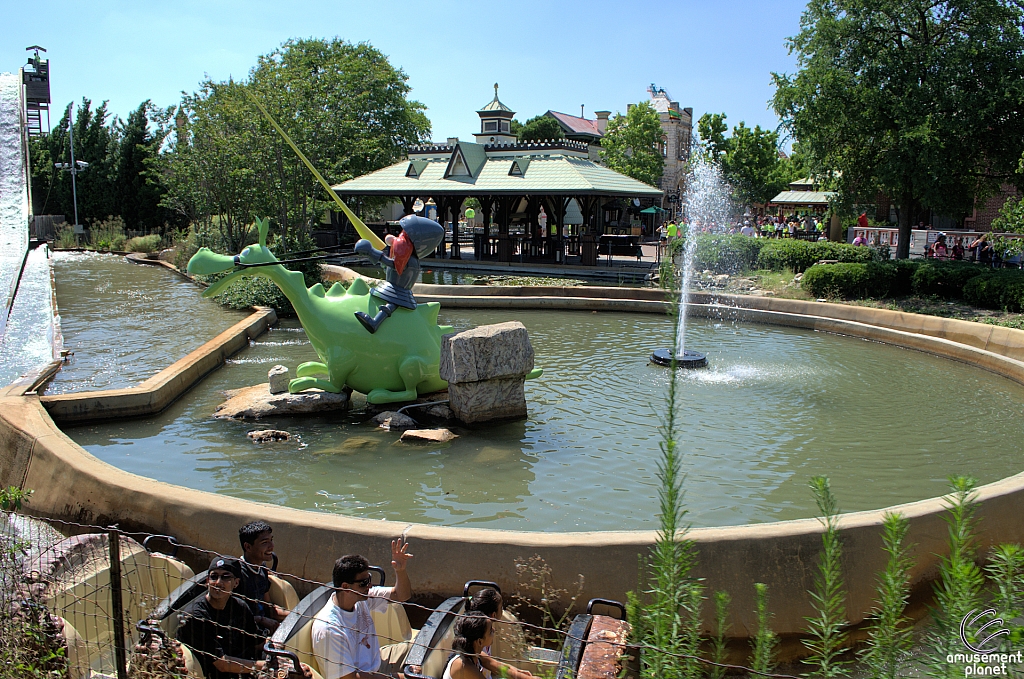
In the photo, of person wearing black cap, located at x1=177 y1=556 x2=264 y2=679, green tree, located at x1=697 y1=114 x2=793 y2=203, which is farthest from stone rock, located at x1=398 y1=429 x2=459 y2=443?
green tree, located at x1=697 y1=114 x2=793 y2=203

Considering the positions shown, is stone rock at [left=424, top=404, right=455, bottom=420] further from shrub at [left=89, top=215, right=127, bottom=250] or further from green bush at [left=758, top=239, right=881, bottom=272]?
shrub at [left=89, top=215, right=127, bottom=250]

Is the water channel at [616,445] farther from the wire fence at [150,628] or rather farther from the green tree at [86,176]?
the green tree at [86,176]

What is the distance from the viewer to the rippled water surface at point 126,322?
11.5m

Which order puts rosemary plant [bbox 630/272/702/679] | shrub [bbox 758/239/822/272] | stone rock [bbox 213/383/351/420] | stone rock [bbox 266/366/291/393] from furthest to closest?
shrub [bbox 758/239/822/272] < stone rock [bbox 266/366/291/393] < stone rock [bbox 213/383/351/420] < rosemary plant [bbox 630/272/702/679]

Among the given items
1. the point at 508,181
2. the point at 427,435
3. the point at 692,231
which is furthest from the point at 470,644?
the point at 508,181

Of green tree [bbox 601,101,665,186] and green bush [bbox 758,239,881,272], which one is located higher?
green tree [bbox 601,101,665,186]

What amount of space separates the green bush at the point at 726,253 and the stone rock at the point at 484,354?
1582cm

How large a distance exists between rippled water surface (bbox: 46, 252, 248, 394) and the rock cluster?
491 cm

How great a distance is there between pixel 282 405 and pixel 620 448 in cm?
419

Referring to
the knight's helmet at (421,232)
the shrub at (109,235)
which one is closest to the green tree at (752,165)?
the shrub at (109,235)

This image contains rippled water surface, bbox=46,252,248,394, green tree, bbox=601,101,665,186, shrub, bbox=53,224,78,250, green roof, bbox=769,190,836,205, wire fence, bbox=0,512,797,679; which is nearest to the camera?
wire fence, bbox=0,512,797,679

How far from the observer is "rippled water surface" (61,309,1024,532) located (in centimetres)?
705
